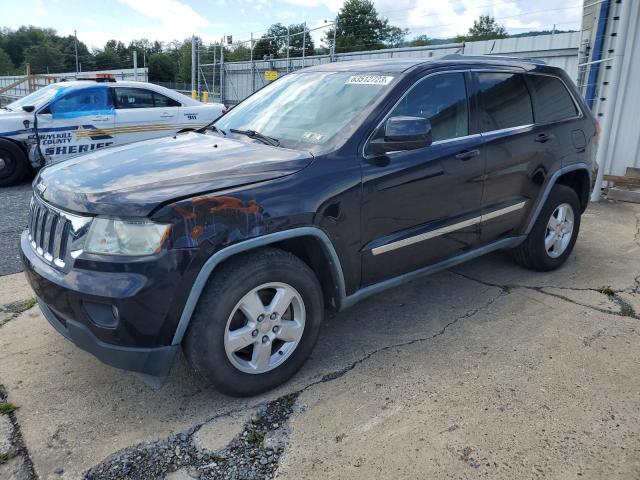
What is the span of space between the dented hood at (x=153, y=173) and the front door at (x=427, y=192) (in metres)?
0.55

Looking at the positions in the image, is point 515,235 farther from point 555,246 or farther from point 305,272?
point 305,272

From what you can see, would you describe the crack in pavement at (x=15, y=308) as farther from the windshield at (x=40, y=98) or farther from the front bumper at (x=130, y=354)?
the windshield at (x=40, y=98)

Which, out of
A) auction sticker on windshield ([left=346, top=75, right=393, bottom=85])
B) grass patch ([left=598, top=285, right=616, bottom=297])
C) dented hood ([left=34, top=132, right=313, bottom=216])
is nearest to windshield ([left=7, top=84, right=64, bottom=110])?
dented hood ([left=34, top=132, right=313, bottom=216])

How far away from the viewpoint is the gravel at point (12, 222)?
4.91 metres

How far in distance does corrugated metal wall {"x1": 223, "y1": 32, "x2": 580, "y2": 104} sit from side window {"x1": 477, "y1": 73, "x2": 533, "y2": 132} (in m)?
2.12

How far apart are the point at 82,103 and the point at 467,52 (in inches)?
407

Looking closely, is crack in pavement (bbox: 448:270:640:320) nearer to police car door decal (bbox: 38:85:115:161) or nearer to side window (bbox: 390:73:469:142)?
side window (bbox: 390:73:469:142)

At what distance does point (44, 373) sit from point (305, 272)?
168cm

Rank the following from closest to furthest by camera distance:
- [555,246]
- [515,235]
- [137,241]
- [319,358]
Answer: [137,241] < [319,358] < [515,235] < [555,246]

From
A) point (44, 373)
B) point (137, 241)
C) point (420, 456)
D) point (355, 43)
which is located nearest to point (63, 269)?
point (137, 241)

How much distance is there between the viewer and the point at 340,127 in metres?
3.19

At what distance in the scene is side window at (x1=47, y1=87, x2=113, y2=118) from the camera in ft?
27.4

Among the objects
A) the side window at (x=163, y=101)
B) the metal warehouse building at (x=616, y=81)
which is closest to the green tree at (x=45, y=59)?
the side window at (x=163, y=101)

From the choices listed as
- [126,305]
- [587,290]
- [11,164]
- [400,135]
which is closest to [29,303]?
[126,305]
